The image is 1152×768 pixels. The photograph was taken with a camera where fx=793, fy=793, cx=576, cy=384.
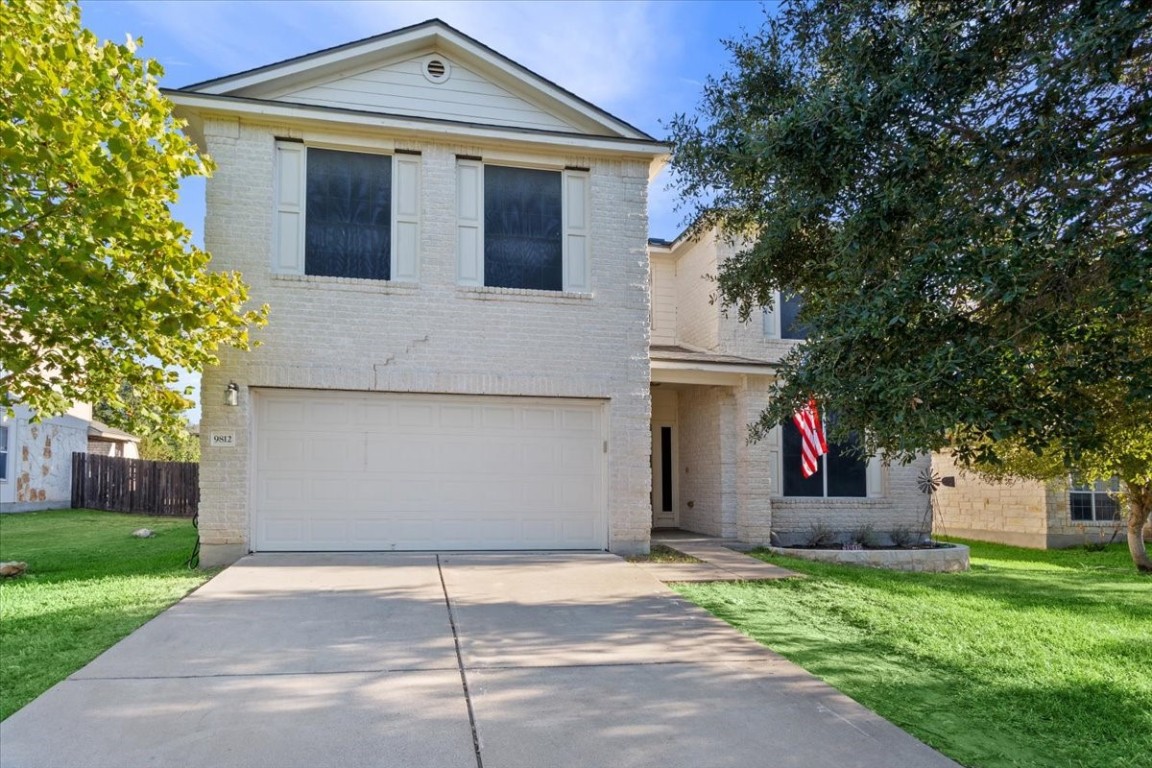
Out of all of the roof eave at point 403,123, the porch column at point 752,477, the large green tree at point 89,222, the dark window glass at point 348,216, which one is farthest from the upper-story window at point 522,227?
the porch column at point 752,477

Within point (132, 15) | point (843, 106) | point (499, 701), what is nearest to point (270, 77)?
point (132, 15)

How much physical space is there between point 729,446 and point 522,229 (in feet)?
17.6

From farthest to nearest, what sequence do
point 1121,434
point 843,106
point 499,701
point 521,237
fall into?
point 521,237 < point 1121,434 < point 843,106 < point 499,701

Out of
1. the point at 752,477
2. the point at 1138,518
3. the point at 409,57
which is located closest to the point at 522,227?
the point at 409,57

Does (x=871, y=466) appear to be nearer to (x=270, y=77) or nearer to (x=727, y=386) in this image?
(x=727, y=386)

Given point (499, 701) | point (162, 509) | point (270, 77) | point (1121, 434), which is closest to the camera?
point (499, 701)

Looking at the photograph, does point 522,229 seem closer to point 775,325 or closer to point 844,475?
point 775,325

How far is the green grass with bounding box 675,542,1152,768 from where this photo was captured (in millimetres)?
4496

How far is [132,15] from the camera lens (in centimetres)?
977

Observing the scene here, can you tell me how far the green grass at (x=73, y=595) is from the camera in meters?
5.50

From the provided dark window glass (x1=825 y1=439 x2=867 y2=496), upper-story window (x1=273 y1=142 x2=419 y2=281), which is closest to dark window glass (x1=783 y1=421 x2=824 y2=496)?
dark window glass (x1=825 y1=439 x2=867 y2=496)

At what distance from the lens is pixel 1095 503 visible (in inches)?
688

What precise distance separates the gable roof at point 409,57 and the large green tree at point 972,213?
4.28m

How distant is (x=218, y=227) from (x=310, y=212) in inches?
46.1
